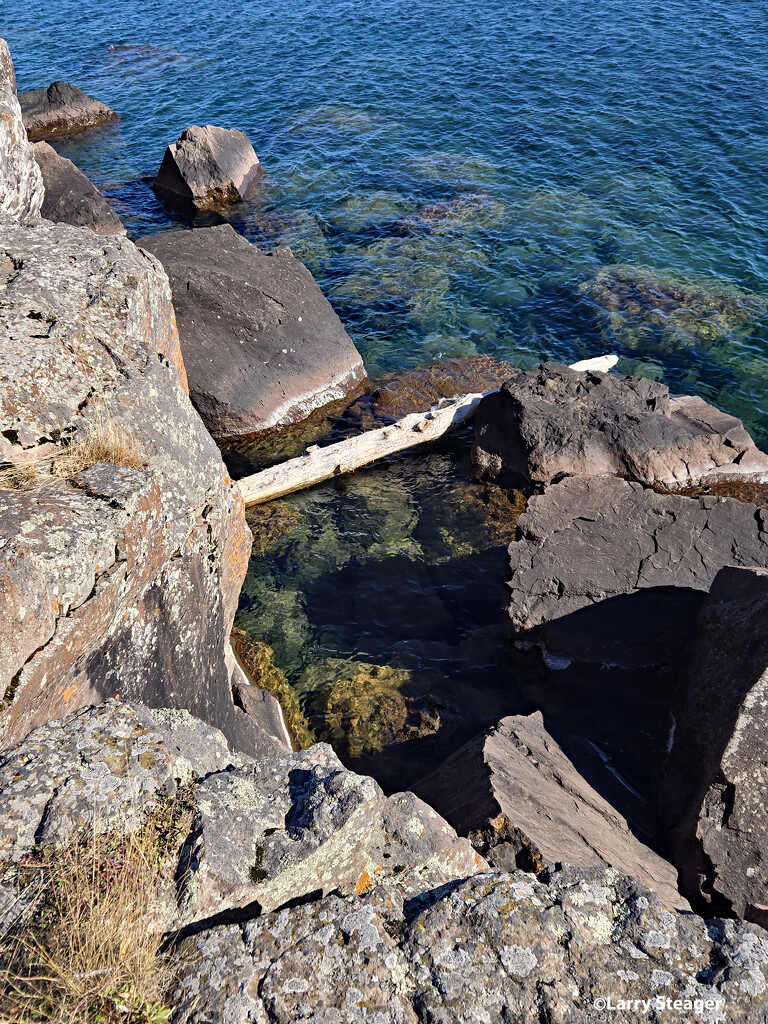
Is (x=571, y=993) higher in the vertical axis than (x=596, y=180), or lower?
higher

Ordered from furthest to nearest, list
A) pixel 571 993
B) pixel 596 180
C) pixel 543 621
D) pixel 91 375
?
pixel 596 180 → pixel 543 621 → pixel 91 375 → pixel 571 993

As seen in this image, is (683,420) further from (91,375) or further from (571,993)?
(571,993)

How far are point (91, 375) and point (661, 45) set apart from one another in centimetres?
3623

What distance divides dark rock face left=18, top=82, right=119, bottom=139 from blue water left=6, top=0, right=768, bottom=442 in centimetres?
142

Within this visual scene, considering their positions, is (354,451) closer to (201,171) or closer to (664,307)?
(664,307)

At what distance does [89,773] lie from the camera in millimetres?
4746

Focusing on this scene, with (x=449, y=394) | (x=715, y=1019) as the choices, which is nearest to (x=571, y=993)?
(x=715, y=1019)

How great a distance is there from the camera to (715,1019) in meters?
3.85

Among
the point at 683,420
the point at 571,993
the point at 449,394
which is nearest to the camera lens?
the point at 571,993

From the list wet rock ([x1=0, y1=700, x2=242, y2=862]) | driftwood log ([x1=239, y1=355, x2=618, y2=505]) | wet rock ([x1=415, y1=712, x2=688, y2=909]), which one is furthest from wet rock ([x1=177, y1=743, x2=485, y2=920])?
driftwood log ([x1=239, y1=355, x2=618, y2=505])

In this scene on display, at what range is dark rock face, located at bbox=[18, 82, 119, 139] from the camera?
105 ft

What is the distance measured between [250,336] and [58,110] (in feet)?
78.3

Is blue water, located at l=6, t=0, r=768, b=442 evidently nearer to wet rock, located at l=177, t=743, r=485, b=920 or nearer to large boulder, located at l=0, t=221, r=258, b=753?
large boulder, located at l=0, t=221, r=258, b=753

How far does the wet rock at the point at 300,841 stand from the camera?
4375 mm
